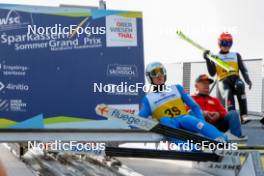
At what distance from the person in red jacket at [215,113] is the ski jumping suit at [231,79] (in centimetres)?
158

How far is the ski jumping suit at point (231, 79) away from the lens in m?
6.87

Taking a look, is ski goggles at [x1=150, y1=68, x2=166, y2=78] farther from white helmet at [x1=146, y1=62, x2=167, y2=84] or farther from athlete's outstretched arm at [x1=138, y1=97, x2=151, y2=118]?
athlete's outstretched arm at [x1=138, y1=97, x2=151, y2=118]

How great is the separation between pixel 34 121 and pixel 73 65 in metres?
0.64

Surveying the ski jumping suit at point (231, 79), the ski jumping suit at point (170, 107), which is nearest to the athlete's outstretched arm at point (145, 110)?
the ski jumping suit at point (170, 107)

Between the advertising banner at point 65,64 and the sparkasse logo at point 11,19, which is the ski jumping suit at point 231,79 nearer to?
the advertising banner at point 65,64

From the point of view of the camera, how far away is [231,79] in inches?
273

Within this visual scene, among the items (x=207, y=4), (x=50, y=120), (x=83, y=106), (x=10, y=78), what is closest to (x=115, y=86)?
(x=83, y=106)

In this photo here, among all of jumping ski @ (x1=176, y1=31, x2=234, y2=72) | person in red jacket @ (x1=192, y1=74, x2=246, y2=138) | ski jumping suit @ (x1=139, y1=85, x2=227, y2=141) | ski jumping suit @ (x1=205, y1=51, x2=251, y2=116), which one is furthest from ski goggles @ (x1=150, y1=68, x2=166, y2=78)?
ski jumping suit @ (x1=205, y1=51, x2=251, y2=116)

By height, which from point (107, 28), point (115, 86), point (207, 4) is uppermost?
point (207, 4)

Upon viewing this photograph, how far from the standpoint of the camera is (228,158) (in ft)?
13.0

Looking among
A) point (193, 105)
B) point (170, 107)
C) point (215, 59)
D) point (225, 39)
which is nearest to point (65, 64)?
point (170, 107)

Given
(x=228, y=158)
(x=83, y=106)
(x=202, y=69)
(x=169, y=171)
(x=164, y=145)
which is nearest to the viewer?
(x=228, y=158)

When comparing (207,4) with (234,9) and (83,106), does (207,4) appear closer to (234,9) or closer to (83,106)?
(234,9)

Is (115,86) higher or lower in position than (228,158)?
higher
